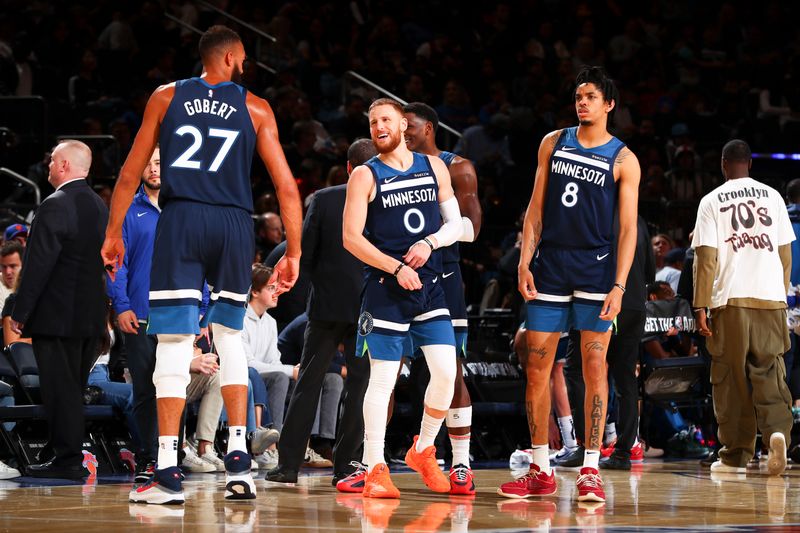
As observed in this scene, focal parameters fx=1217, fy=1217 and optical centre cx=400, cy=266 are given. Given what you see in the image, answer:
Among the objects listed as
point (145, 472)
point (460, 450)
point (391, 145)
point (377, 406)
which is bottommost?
point (145, 472)

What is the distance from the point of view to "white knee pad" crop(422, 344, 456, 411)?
20.2 ft

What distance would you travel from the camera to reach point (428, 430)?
6.37 metres

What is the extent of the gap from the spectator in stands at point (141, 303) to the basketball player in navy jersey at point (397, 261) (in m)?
1.50

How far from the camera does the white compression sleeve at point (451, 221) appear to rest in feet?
20.5

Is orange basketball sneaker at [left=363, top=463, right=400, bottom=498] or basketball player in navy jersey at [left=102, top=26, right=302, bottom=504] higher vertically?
basketball player in navy jersey at [left=102, top=26, right=302, bottom=504]

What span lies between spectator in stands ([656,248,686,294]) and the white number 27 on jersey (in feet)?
23.0

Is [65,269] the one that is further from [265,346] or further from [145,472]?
[265,346]

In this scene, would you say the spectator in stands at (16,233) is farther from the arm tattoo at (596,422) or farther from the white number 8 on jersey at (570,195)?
the arm tattoo at (596,422)

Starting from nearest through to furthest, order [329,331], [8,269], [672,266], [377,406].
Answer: [377,406], [329,331], [8,269], [672,266]

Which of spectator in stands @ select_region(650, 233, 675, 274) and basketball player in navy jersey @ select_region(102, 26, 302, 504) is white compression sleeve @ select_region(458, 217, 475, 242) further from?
spectator in stands @ select_region(650, 233, 675, 274)

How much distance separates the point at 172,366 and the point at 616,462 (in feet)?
13.2

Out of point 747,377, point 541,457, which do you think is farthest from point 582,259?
point 747,377

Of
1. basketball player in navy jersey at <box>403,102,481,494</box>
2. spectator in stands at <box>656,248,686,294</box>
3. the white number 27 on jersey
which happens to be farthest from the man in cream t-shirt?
the white number 27 on jersey

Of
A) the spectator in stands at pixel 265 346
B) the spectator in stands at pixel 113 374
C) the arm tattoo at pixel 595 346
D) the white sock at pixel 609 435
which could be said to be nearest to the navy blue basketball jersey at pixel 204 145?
the arm tattoo at pixel 595 346
